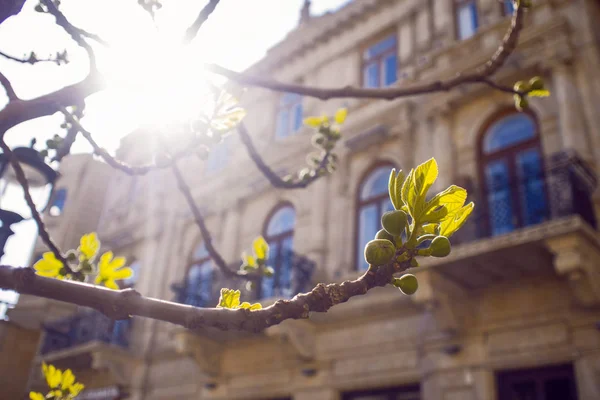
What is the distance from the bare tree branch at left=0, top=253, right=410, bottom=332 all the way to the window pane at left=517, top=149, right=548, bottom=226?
24.0ft

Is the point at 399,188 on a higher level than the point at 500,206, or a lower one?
lower

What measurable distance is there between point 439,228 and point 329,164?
8.66 ft

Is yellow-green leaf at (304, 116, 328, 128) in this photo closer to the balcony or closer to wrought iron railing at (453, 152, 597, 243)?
the balcony

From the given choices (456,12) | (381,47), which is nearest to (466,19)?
(456,12)

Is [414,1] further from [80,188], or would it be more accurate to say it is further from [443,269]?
[80,188]

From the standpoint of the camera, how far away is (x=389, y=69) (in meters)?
13.1

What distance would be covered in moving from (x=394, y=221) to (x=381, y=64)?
1231cm

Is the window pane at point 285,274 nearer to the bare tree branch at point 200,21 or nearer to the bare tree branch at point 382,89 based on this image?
the bare tree branch at point 382,89

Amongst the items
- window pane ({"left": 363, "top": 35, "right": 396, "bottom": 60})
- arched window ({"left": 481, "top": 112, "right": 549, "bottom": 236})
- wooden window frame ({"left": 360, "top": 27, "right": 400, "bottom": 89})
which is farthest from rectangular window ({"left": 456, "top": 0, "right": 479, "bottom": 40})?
arched window ({"left": 481, "top": 112, "right": 549, "bottom": 236})

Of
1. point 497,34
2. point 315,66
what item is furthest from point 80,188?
point 497,34

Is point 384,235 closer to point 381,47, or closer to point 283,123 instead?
point 381,47

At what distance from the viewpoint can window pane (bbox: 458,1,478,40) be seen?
38.4 feet

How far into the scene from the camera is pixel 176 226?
54.9 feet

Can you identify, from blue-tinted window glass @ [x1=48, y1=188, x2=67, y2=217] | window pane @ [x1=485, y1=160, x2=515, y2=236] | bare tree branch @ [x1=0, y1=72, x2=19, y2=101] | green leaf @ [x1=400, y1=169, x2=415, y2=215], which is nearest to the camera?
Answer: green leaf @ [x1=400, y1=169, x2=415, y2=215]
